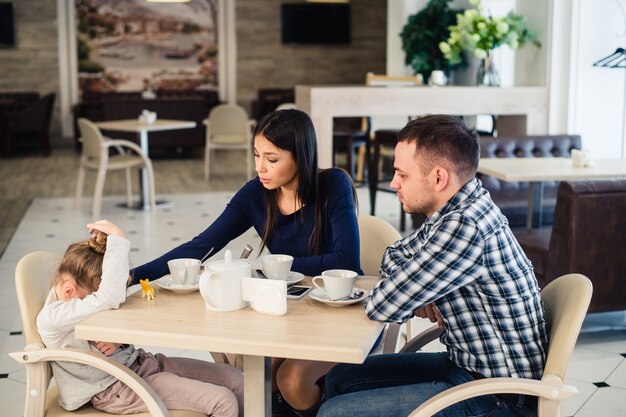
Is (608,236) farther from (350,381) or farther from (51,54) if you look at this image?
(51,54)

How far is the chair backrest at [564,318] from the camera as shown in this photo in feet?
6.33

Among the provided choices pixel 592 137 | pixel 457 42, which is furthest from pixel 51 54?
pixel 592 137

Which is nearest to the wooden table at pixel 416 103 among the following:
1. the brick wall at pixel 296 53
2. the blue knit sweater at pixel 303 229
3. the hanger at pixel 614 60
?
the hanger at pixel 614 60

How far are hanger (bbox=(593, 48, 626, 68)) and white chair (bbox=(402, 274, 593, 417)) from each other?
13.3ft

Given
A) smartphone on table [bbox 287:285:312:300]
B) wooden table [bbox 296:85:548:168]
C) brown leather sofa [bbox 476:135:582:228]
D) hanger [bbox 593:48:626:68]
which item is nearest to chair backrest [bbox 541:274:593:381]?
smartphone on table [bbox 287:285:312:300]

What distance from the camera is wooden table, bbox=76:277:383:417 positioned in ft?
6.10

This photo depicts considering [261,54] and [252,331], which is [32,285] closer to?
[252,331]

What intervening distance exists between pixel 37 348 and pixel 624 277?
115 inches

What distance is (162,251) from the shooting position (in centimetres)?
633

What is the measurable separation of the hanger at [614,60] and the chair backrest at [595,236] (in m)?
2.07

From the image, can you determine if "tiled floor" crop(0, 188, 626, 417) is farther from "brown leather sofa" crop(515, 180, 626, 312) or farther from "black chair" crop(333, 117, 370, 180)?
"black chair" crop(333, 117, 370, 180)

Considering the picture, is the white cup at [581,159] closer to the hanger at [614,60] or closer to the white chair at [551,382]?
the hanger at [614,60]

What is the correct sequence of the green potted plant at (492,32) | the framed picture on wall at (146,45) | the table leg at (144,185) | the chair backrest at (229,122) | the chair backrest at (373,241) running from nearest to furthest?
the chair backrest at (373,241), the green potted plant at (492,32), the table leg at (144,185), the chair backrest at (229,122), the framed picture on wall at (146,45)

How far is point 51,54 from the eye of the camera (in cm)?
1407
